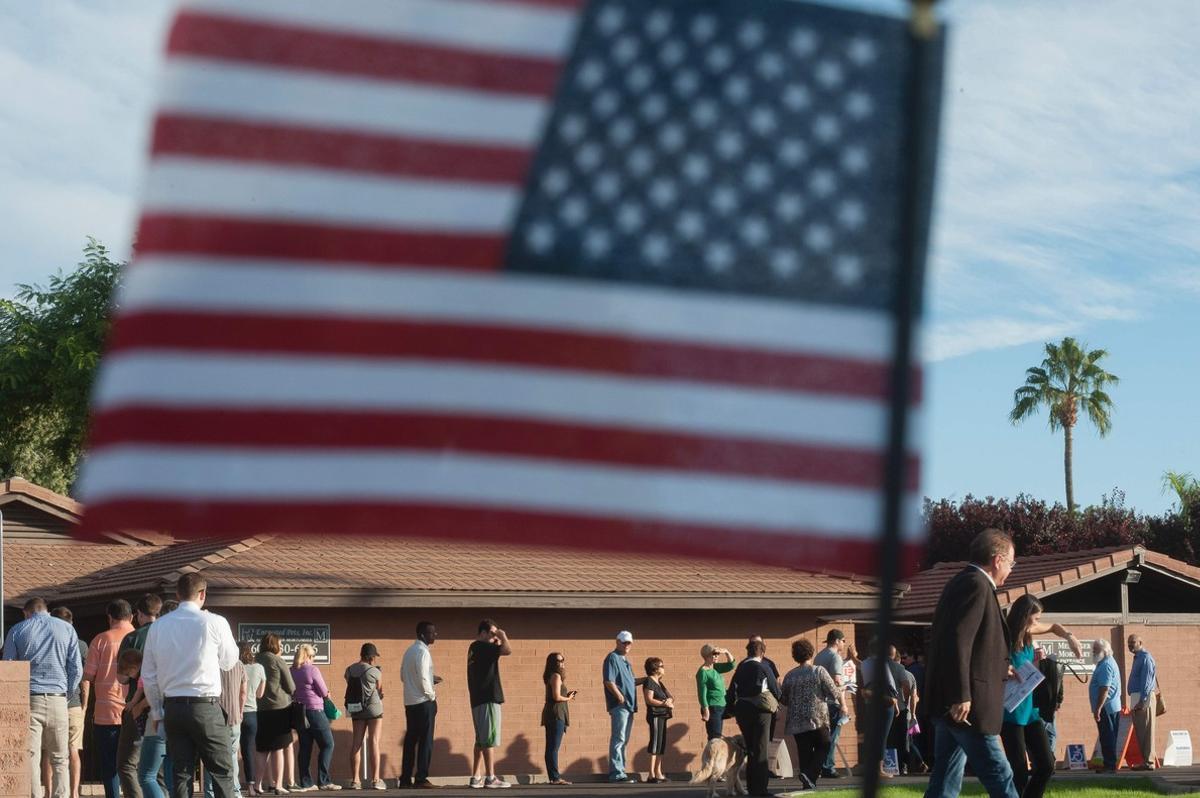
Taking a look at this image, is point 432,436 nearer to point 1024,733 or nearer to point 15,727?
point 1024,733

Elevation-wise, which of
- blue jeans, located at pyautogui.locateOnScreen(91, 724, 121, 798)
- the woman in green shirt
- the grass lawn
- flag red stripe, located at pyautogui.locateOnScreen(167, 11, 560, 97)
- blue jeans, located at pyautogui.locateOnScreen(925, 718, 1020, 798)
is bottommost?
the grass lawn

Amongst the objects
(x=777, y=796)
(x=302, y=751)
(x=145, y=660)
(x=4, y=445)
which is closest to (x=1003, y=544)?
(x=145, y=660)

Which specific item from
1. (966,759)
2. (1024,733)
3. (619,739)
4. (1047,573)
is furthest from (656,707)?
(966,759)

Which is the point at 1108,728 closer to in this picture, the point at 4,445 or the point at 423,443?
the point at 423,443

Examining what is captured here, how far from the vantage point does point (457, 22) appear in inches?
140

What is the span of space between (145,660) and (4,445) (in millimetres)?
40474

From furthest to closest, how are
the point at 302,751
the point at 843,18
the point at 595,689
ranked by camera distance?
1. the point at 595,689
2. the point at 302,751
3. the point at 843,18

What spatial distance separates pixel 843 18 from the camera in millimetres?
3396

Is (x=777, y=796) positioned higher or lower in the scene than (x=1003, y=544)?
lower

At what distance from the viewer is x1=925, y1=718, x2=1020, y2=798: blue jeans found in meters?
7.99

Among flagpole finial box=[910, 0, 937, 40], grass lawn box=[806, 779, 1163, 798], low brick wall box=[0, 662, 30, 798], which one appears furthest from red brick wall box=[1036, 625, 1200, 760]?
flagpole finial box=[910, 0, 937, 40]

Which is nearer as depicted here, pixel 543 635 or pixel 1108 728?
pixel 1108 728

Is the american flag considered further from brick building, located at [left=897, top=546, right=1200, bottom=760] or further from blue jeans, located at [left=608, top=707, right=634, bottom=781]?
brick building, located at [left=897, top=546, right=1200, bottom=760]

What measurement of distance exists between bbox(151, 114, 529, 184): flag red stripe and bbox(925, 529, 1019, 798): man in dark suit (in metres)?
5.09
